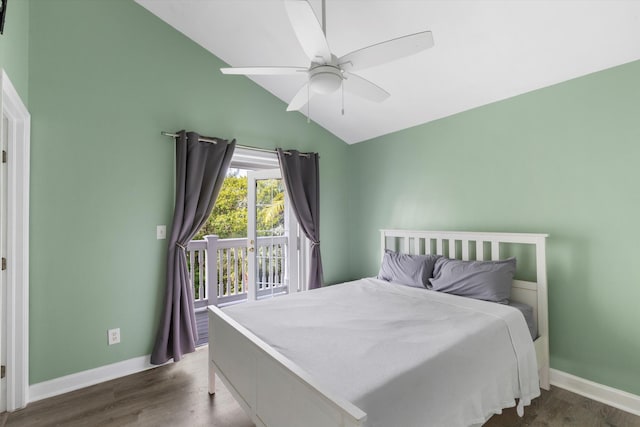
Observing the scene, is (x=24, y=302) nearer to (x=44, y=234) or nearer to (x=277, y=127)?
(x=44, y=234)

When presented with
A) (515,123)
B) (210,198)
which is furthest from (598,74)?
(210,198)

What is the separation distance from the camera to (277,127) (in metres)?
3.64

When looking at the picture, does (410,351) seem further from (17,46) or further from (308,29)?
(17,46)

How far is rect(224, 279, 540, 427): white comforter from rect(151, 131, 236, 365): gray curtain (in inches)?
33.6

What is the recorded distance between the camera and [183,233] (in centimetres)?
288

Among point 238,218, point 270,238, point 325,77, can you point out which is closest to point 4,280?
point 270,238

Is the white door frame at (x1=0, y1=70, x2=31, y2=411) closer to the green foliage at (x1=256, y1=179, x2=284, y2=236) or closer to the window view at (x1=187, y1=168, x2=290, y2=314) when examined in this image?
the window view at (x1=187, y1=168, x2=290, y2=314)

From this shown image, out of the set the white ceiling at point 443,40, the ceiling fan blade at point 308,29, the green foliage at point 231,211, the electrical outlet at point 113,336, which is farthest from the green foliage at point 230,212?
the ceiling fan blade at point 308,29

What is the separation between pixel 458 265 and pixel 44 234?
3362 millimetres

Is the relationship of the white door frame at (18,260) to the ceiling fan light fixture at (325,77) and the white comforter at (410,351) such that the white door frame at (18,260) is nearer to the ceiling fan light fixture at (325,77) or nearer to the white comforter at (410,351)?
the white comforter at (410,351)

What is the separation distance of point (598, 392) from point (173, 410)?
307 centimetres

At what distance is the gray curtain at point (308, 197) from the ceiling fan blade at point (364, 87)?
1.76 meters

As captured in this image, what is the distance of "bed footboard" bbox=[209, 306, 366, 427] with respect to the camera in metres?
1.19

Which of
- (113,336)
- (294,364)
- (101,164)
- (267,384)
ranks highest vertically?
(101,164)
